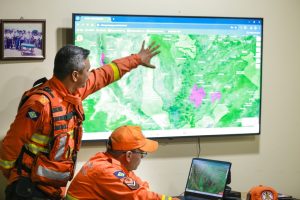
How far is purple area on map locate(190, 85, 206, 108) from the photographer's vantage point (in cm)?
326

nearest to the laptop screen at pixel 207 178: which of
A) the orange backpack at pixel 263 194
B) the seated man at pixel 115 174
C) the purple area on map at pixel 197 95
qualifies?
the orange backpack at pixel 263 194

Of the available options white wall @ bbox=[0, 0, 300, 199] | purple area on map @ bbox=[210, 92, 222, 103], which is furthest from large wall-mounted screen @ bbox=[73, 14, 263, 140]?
white wall @ bbox=[0, 0, 300, 199]

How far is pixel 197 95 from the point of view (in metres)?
3.27

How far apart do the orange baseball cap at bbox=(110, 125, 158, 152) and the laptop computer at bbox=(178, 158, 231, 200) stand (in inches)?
24.6

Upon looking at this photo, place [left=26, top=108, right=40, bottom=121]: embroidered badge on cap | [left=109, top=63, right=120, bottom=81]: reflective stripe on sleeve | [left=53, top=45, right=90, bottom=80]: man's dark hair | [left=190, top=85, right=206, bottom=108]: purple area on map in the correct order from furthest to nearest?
[left=190, top=85, right=206, bottom=108]: purple area on map → [left=109, top=63, right=120, bottom=81]: reflective stripe on sleeve → [left=53, top=45, right=90, bottom=80]: man's dark hair → [left=26, top=108, right=40, bottom=121]: embroidered badge on cap

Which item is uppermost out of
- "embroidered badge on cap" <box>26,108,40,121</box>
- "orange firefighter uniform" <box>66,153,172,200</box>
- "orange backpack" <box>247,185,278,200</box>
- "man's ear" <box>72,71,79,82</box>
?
"man's ear" <box>72,71,79,82</box>

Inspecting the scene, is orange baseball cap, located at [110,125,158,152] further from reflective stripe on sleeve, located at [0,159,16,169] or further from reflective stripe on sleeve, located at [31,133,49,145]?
reflective stripe on sleeve, located at [0,159,16,169]

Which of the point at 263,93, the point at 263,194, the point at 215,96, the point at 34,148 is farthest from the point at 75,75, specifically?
the point at 263,93

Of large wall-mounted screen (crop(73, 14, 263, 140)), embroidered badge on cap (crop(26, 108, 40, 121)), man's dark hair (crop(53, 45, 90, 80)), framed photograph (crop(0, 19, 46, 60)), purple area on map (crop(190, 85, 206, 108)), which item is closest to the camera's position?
embroidered badge on cap (crop(26, 108, 40, 121))

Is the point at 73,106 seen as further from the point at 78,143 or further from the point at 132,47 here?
the point at 132,47

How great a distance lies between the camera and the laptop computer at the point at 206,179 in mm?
3016

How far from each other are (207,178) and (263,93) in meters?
0.84

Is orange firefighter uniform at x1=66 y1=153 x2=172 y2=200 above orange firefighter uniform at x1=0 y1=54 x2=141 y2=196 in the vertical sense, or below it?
below

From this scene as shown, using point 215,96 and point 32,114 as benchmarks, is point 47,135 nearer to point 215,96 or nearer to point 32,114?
point 32,114
